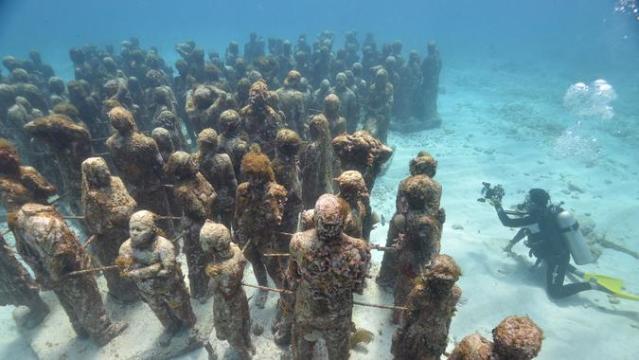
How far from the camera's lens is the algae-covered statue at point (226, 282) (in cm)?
498

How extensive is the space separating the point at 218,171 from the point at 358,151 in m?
2.73

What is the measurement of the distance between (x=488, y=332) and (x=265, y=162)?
639cm

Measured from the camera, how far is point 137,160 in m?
7.26

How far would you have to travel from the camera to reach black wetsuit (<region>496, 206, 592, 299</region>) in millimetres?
9750

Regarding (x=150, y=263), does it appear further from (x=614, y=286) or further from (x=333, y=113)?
(x=614, y=286)

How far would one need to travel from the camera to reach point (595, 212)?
1512cm

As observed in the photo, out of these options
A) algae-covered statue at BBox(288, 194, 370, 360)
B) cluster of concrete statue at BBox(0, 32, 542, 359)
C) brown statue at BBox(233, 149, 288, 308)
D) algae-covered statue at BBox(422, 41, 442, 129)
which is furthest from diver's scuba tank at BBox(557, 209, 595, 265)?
algae-covered statue at BBox(422, 41, 442, 129)

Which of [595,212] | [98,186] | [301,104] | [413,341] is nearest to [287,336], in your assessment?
[413,341]

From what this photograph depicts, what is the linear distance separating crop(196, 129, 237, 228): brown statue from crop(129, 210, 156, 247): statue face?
1.78 metres

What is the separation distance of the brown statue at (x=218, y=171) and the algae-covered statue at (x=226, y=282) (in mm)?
1861

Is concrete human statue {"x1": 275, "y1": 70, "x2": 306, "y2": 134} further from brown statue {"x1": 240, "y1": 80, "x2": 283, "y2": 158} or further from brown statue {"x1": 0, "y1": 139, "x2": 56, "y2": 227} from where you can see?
brown statue {"x1": 0, "y1": 139, "x2": 56, "y2": 227}

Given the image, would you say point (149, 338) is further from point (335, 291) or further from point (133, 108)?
point (133, 108)

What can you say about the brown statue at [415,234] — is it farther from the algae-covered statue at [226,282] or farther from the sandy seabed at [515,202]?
the algae-covered statue at [226,282]

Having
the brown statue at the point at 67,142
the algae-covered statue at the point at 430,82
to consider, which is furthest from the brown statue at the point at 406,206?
the algae-covered statue at the point at 430,82
